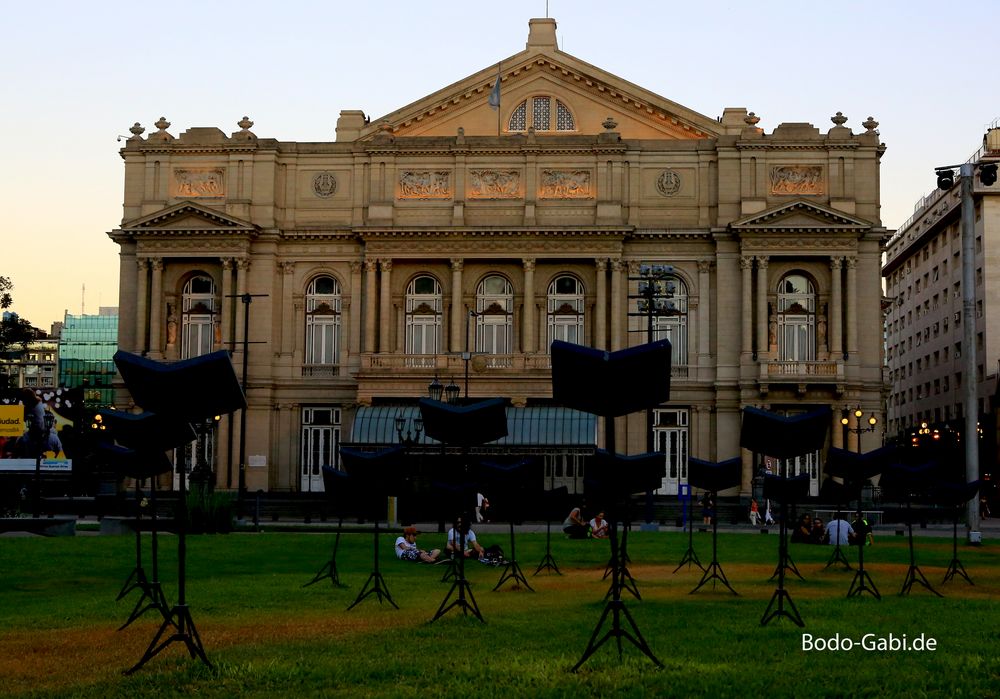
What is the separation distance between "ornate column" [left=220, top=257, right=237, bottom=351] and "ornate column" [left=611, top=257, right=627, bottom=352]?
20778 millimetres

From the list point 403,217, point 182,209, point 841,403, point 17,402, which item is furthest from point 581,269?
point 17,402

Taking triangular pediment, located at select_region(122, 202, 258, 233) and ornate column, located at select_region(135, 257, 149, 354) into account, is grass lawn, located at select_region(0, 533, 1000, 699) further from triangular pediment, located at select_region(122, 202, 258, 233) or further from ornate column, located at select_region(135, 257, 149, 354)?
ornate column, located at select_region(135, 257, 149, 354)

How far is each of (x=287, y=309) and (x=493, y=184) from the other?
44.3 feet

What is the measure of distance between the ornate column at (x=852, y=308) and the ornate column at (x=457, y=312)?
821 inches

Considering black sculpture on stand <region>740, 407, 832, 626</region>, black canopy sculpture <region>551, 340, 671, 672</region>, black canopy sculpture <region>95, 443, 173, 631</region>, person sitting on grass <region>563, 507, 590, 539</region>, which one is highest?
black canopy sculpture <region>551, 340, 671, 672</region>

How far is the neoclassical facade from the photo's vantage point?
251 feet

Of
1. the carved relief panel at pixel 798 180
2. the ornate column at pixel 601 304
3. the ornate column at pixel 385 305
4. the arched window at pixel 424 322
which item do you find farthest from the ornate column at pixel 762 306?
the ornate column at pixel 385 305

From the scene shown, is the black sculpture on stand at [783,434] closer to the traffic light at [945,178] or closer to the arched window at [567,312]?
the traffic light at [945,178]

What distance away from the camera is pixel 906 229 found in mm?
131875

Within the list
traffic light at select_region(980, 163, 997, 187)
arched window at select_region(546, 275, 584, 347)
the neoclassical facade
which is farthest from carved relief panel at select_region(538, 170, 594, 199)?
traffic light at select_region(980, 163, 997, 187)

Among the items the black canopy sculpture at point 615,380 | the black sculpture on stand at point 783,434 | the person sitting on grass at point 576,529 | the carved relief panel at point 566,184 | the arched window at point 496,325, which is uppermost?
the carved relief panel at point 566,184

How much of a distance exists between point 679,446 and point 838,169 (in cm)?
1748

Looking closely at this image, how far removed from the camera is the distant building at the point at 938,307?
3974 inches

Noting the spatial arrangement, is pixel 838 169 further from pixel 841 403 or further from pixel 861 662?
pixel 861 662
